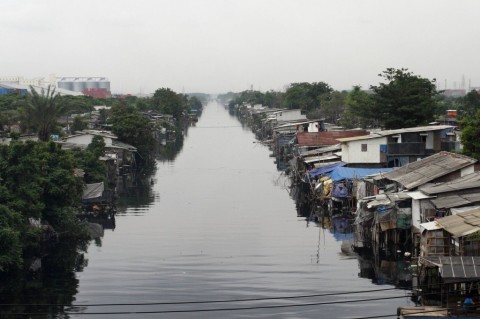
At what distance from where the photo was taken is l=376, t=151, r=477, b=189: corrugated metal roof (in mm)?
26344

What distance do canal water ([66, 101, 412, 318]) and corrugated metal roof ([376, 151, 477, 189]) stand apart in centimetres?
298

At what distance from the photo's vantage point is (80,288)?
2169cm

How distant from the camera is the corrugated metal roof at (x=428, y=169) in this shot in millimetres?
26344

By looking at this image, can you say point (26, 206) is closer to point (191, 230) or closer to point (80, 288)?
point (80, 288)

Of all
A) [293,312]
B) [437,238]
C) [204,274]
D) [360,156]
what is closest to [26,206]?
[204,274]

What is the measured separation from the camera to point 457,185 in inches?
951

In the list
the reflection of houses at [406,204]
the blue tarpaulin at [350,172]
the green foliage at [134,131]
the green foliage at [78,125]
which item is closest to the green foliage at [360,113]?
the blue tarpaulin at [350,172]

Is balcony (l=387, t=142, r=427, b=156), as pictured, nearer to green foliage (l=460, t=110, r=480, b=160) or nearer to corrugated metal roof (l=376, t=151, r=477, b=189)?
green foliage (l=460, t=110, r=480, b=160)

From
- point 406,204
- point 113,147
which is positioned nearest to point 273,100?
point 113,147

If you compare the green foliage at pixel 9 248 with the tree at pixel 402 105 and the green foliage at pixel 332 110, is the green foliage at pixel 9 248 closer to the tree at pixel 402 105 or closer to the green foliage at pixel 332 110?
the tree at pixel 402 105

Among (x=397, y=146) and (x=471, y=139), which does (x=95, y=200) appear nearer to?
(x=397, y=146)

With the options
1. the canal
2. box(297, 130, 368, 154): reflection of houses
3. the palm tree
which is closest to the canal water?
the canal

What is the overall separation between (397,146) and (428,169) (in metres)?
8.98

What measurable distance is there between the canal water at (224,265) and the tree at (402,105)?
7550mm
